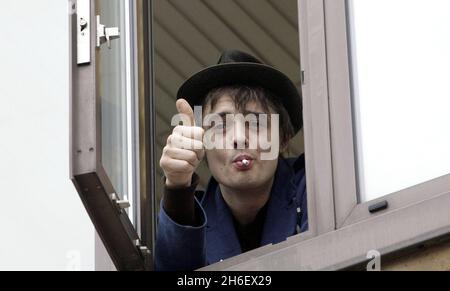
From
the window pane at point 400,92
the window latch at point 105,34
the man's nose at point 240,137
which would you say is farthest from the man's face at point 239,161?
the window pane at point 400,92

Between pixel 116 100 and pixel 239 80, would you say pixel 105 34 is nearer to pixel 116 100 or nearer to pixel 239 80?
pixel 116 100

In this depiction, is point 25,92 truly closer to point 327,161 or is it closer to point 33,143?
point 33,143

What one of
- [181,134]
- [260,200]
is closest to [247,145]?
[260,200]

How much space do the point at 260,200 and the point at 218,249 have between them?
1.11 ft

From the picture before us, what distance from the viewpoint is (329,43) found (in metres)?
7.34

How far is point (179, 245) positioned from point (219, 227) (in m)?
0.55

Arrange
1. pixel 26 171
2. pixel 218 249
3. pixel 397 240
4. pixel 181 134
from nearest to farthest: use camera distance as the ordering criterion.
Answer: pixel 397 240, pixel 181 134, pixel 218 249, pixel 26 171

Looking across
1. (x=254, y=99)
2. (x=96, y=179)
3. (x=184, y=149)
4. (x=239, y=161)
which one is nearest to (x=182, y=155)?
(x=184, y=149)

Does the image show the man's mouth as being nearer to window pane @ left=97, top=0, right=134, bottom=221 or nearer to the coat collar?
the coat collar

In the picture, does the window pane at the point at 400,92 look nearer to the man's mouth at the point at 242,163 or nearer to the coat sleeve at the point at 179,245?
the coat sleeve at the point at 179,245

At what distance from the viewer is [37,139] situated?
8695 millimetres

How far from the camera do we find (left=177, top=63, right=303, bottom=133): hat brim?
8.28 metres

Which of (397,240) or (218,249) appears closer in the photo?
(397,240)

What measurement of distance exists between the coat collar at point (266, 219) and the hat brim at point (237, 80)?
0.98 feet
